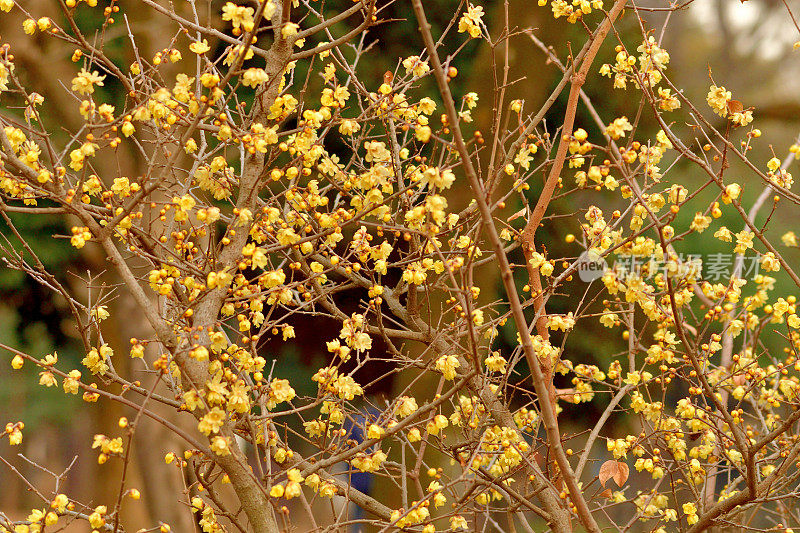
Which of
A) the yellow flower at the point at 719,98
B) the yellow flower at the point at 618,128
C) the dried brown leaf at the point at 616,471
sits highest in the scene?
→ the yellow flower at the point at 719,98

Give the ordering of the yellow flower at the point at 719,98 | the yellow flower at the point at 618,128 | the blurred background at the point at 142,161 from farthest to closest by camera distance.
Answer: the blurred background at the point at 142,161 → the yellow flower at the point at 719,98 → the yellow flower at the point at 618,128

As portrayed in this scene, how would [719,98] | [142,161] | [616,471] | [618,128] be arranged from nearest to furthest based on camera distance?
[618,128] → [719,98] → [616,471] → [142,161]

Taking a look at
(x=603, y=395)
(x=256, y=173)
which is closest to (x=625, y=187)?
(x=256, y=173)

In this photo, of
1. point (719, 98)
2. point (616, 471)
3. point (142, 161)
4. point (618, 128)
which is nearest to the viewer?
point (618, 128)

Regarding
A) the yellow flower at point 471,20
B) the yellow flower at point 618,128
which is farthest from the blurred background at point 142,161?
the yellow flower at point 618,128

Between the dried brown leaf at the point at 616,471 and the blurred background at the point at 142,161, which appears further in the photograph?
the blurred background at the point at 142,161

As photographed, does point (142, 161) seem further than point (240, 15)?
Yes

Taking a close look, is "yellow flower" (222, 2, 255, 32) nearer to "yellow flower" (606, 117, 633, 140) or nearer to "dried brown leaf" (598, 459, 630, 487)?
"yellow flower" (606, 117, 633, 140)

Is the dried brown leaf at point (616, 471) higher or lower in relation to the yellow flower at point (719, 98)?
lower

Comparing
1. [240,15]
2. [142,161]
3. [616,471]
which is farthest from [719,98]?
[142,161]

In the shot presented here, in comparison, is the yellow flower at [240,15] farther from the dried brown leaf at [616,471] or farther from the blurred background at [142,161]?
the blurred background at [142,161]

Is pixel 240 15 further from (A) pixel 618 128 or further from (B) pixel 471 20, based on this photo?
(A) pixel 618 128

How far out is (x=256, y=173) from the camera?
247 centimetres

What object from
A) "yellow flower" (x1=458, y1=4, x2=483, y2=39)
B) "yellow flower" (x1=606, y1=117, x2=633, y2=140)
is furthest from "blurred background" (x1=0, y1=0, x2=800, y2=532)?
"yellow flower" (x1=606, y1=117, x2=633, y2=140)
